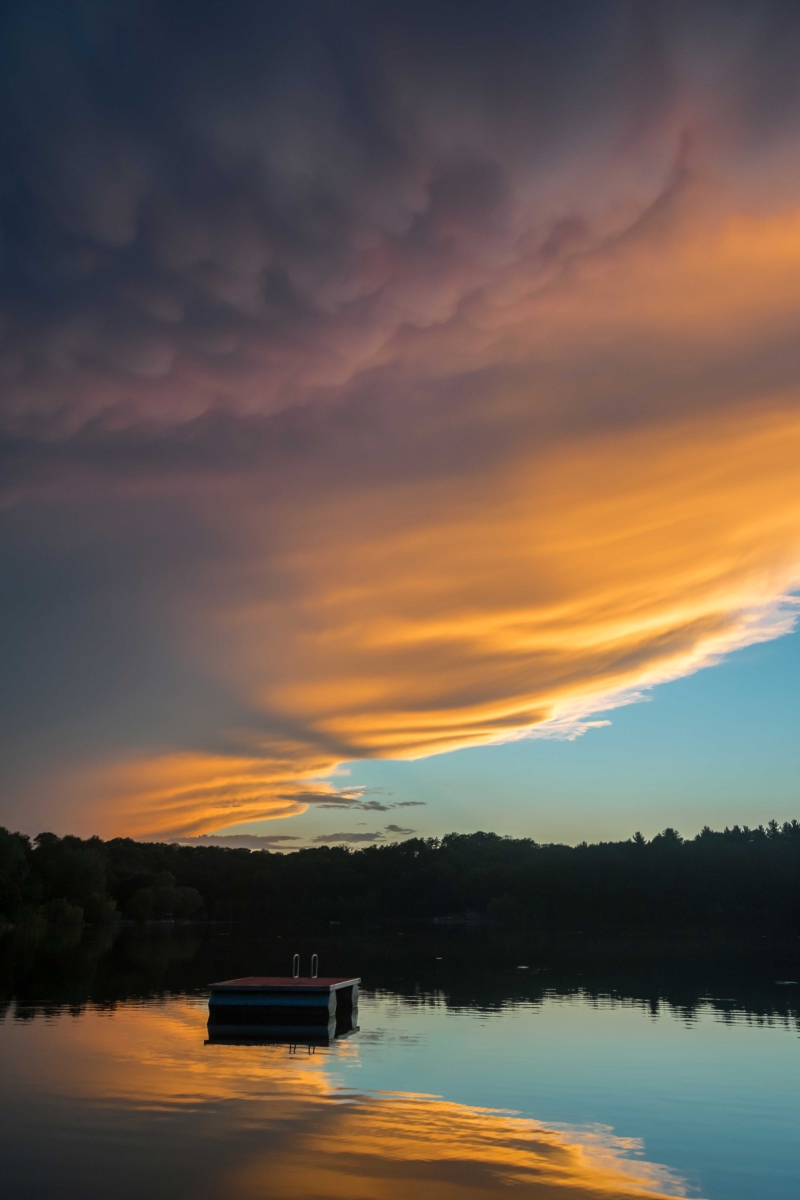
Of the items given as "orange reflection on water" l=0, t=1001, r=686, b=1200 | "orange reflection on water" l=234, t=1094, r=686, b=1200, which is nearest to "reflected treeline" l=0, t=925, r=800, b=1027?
"orange reflection on water" l=0, t=1001, r=686, b=1200

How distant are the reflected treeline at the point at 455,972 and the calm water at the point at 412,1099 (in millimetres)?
453

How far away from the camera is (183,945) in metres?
85.9

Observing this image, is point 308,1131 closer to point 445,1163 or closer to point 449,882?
point 445,1163

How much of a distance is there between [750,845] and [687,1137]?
154m

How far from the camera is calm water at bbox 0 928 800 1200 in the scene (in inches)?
513

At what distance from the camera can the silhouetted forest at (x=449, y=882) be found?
136 m

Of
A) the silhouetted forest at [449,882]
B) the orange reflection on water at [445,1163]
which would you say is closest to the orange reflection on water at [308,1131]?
the orange reflection on water at [445,1163]

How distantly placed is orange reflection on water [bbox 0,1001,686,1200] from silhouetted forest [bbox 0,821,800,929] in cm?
9172

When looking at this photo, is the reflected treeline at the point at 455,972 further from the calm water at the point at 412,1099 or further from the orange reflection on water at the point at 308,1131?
the orange reflection on water at the point at 308,1131

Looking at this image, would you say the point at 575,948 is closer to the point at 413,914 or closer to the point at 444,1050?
the point at 444,1050

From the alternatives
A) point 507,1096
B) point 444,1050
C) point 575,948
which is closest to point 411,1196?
point 507,1096

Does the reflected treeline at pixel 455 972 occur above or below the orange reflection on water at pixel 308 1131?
below

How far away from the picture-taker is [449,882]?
168625mm

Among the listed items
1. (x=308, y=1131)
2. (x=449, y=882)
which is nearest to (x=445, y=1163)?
(x=308, y=1131)
